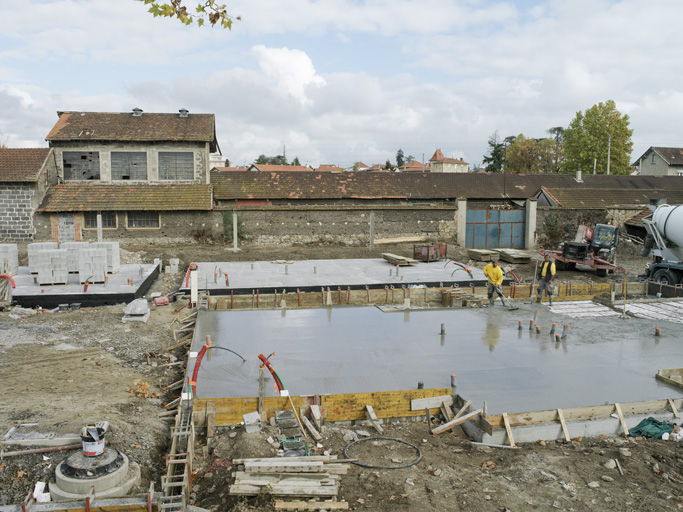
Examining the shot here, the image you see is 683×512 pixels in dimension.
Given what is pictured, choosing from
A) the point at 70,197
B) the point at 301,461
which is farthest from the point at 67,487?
the point at 70,197

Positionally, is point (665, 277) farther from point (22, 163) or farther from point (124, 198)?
point (22, 163)

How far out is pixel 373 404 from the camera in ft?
24.1

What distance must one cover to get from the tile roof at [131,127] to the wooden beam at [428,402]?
22434mm

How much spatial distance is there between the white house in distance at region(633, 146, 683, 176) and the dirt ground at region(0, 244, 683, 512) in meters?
48.9

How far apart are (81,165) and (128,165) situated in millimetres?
2272

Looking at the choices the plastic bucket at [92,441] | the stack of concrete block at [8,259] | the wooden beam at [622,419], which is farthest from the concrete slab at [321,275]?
the plastic bucket at [92,441]

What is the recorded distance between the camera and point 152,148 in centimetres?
2697

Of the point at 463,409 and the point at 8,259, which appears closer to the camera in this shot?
the point at 463,409

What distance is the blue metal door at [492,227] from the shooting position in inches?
1045

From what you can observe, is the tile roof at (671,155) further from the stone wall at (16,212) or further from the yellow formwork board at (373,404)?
the stone wall at (16,212)

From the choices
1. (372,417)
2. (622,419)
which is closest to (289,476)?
(372,417)

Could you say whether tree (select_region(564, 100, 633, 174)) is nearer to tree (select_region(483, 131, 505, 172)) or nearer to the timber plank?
tree (select_region(483, 131, 505, 172))

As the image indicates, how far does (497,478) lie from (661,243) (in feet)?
48.9

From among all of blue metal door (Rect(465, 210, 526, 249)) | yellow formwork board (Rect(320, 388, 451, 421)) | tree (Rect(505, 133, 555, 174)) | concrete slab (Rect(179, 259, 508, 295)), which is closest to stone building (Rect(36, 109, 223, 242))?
concrete slab (Rect(179, 259, 508, 295))
